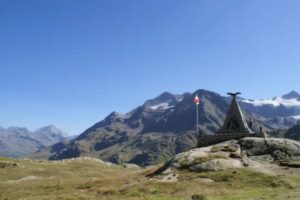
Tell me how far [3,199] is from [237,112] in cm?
5181

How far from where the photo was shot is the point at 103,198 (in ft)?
163

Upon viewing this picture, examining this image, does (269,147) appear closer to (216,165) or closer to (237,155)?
(237,155)

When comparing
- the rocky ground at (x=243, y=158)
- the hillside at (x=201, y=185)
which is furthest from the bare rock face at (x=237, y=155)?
the hillside at (x=201, y=185)

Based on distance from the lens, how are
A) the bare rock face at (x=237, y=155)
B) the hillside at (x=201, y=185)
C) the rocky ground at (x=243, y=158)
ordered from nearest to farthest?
1. the hillside at (x=201, y=185)
2. the rocky ground at (x=243, y=158)
3. the bare rock face at (x=237, y=155)

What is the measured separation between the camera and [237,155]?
67500 mm

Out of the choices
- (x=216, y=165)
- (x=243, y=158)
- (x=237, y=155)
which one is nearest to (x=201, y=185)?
(x=216, y=165)

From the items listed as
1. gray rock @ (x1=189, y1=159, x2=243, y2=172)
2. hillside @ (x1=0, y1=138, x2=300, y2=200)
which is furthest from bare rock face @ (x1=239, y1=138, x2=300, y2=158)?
gray rock @ (x1=189, y1=159, x2=243, y2=172)

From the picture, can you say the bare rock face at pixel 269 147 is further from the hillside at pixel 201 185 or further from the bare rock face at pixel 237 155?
the hillside at pixel 201 185


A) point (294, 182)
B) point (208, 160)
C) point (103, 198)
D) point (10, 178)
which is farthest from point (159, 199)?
point (10, 178)

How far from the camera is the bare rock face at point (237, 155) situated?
206ft

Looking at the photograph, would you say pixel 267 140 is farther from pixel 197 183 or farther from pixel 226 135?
pixel 197 183

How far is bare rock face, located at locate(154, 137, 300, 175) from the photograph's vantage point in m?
62.9

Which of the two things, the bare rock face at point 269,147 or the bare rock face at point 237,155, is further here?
the bare rock face at point 269,147

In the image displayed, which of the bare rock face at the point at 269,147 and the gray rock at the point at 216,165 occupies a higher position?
the bare rock face at the point at 269,147
